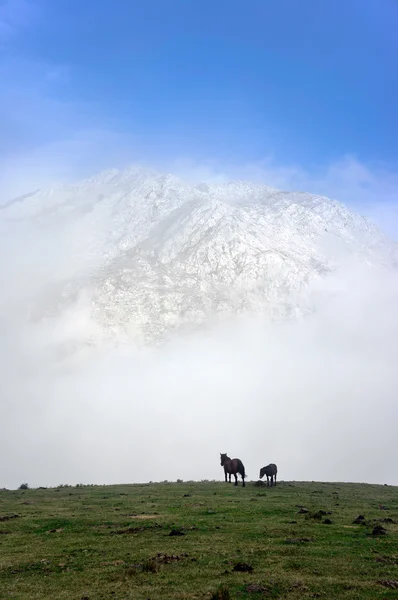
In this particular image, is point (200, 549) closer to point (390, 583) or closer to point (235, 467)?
point (390, 583)

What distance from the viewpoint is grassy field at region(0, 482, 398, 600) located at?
16609 millimetres

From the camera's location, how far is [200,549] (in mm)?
21484

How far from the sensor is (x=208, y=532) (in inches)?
991

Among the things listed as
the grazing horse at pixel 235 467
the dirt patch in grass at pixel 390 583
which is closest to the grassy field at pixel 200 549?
the dirt patch in grass at pixel 390 583

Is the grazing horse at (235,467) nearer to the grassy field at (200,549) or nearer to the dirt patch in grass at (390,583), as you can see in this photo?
the grassy field at (200,549)

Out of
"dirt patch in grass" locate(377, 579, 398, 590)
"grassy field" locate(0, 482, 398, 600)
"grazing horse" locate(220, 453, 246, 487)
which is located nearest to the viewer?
"dirt patch in grass" locate(377, 579, 398, 590)

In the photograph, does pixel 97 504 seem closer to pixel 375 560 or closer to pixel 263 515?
pixel 263 515

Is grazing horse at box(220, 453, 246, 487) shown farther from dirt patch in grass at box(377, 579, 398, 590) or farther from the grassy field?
dirt patch in grass at box(377, 579, 398, 590)

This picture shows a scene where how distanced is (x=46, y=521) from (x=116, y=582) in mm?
14714

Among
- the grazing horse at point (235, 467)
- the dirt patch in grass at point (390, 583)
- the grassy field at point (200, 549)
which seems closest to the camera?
the dirt patch in grass at point (390, 583)

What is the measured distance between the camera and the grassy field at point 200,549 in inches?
654

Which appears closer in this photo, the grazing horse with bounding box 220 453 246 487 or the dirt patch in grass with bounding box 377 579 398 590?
the dirt patch in grass with bounding box 377 579 398 590

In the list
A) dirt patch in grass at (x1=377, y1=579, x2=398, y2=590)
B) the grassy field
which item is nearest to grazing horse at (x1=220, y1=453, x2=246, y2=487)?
the grassy field

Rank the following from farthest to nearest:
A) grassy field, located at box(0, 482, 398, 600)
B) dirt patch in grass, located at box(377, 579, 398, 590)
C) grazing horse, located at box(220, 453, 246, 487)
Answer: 1. grazing horse, located at box(220, 453, 246, 487)
2. grassy field, located at box(0, 482, 398, 600)
3. dirt patch in grass, located at box(377, 579, 398, 590)
